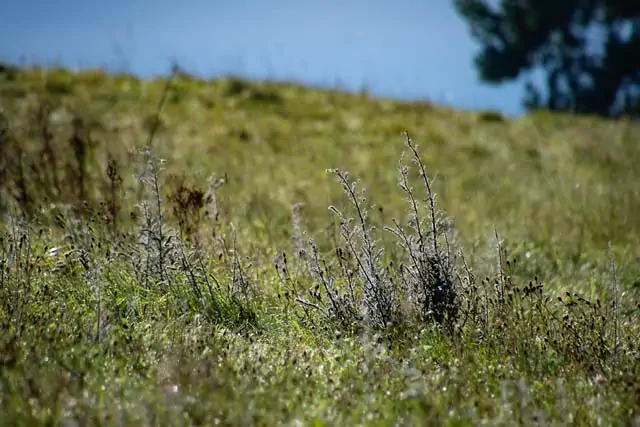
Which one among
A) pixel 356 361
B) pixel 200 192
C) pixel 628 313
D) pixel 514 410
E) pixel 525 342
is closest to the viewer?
pixel 514 410

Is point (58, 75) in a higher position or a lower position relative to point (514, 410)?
higher

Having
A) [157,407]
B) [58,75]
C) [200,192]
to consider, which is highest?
[58,75]

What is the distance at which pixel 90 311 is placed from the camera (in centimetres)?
437

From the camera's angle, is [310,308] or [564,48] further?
[564,48]

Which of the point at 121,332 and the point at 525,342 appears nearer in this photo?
the point at 121,332

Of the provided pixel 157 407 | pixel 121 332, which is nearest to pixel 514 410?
pixel 157 407

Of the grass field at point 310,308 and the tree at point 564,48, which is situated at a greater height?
the tree at point 564,48

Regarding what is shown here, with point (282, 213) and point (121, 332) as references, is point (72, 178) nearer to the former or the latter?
point (282, 213)

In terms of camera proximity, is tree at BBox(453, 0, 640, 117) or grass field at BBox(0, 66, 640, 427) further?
tree at BBox(453, 0, 640, 117)

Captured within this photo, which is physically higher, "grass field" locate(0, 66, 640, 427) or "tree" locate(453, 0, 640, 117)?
"tree" locate(453, 0, 640, 117)

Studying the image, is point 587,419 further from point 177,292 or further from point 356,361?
point 177,292

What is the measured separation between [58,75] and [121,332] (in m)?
11.8

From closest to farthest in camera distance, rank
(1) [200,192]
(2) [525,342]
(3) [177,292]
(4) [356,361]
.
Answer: (4) [356,361] → (2) [525,342] → (3) [177,292] → (1) [200,192]

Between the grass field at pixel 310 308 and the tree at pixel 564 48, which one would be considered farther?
the tree at pixel 564 48
